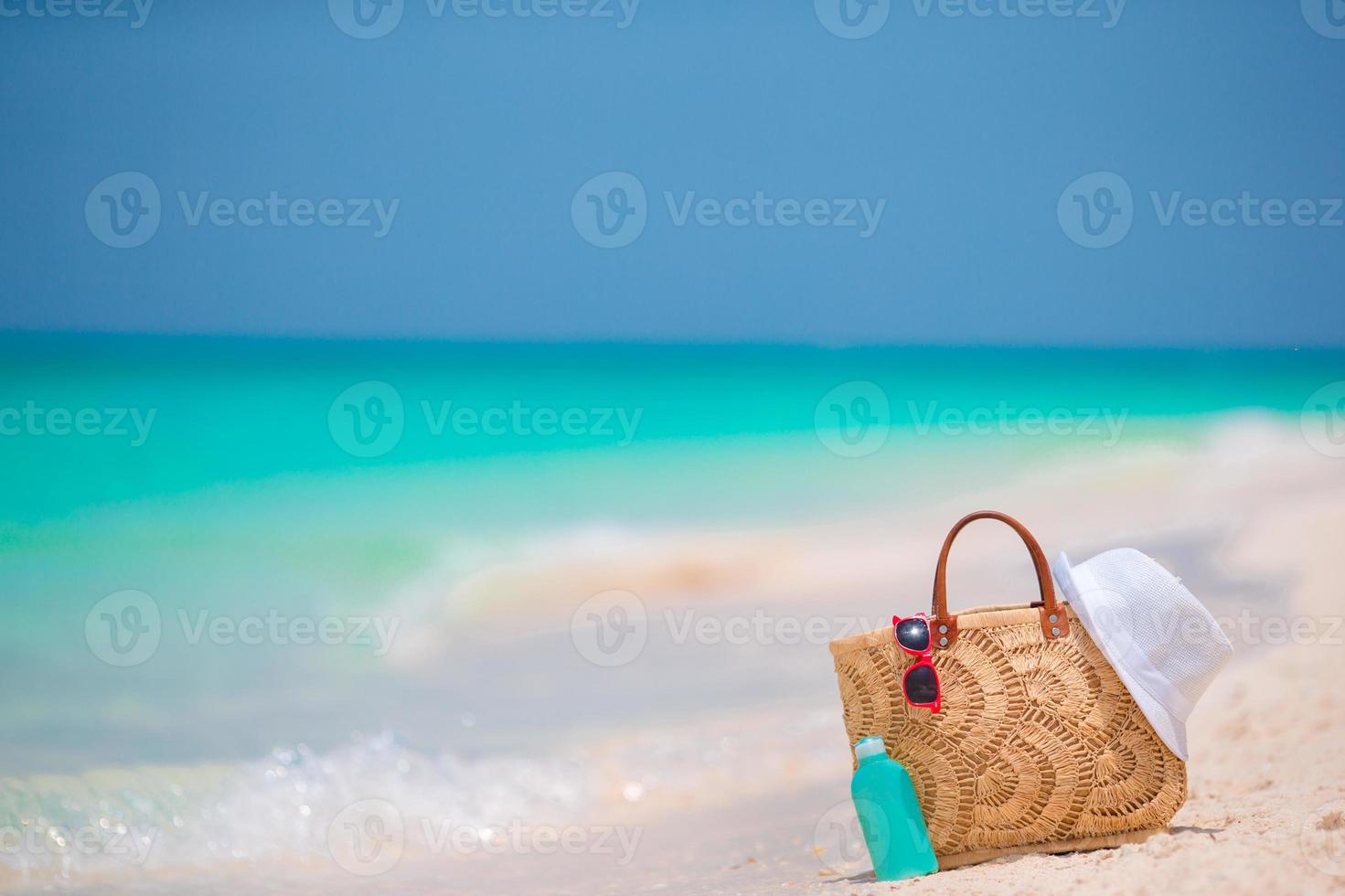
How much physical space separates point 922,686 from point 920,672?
1 cm

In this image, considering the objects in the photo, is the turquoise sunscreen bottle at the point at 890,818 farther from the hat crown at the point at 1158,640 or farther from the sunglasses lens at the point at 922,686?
the hat crown at the point at 1158,640

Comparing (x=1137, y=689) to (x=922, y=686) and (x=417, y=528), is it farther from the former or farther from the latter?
(x=417, y=528)

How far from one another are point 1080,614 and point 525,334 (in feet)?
5.24

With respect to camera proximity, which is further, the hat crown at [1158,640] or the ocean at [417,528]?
the ocean at [417,528]

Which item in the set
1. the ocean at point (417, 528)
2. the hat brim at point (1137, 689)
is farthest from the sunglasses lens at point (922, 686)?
the ocean at point (417, 528)

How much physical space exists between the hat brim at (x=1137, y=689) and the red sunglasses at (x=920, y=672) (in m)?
0.15

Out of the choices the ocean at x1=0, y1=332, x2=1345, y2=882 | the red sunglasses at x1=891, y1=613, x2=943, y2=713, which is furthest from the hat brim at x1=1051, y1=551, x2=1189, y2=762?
the ocean at x1=0, y1=332, x2=1345, y2=882

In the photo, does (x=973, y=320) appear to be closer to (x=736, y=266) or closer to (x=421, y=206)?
(x=736, y=266)

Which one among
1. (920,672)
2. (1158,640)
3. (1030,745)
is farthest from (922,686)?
(1158,640)

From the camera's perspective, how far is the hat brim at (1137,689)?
3.58 feet

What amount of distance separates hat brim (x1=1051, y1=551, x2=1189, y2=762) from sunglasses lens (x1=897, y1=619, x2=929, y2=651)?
15cm

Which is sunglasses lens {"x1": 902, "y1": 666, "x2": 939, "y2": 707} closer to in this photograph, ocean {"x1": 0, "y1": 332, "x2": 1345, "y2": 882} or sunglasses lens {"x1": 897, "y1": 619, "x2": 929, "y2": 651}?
sunglasses lens {"x1": 897, "y1": 619, "x2": 929, "y2": 651}

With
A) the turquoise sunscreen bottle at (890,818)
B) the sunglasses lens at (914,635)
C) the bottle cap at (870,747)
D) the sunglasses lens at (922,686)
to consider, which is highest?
the sunglasses lens at (914,635)

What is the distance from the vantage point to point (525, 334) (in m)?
2.48
